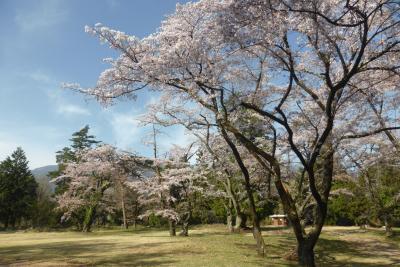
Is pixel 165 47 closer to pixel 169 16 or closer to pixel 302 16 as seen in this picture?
pixel 169 16

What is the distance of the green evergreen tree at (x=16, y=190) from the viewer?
48656mm

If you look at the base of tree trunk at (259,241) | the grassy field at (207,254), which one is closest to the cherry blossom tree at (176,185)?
the grassy field at (207,254)

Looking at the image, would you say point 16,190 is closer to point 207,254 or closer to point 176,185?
point 176,185

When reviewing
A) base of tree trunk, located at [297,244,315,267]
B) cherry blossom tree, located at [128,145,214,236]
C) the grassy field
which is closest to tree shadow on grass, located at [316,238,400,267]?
the grassy field

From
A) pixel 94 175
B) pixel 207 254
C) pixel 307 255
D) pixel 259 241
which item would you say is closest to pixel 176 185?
pixel 207 254

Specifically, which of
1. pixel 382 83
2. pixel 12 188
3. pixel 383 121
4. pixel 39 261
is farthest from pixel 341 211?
pixel 12 188

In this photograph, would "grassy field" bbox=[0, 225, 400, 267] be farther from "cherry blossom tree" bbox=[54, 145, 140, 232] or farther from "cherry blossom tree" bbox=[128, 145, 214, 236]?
"cherry blossom tree" bbox=[54, 145, 140, 232]

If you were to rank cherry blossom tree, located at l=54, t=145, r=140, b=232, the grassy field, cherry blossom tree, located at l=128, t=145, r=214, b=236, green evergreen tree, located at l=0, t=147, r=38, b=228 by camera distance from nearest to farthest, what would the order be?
the grassy field, cherry blossom tree, located at l=128, t=145, r=214, b=236, cherry blossom tree, located at l=54, t=145, r=140, b=232, green evergreen tree, located at l=0, t=147, r=38, b=228

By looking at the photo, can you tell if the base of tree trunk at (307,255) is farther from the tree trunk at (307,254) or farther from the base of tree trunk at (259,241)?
the base of tree trunk at (259,241)

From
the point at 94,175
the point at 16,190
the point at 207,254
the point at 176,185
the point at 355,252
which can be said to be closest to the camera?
the point at 207,254

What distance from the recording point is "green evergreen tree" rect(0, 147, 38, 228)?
48.7 metres

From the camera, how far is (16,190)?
49.9m

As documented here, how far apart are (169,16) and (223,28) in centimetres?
298

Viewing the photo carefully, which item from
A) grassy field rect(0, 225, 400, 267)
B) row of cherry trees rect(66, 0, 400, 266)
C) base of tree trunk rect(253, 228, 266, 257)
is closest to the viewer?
row of cherry trees rect(66, 0, 400, 266)
